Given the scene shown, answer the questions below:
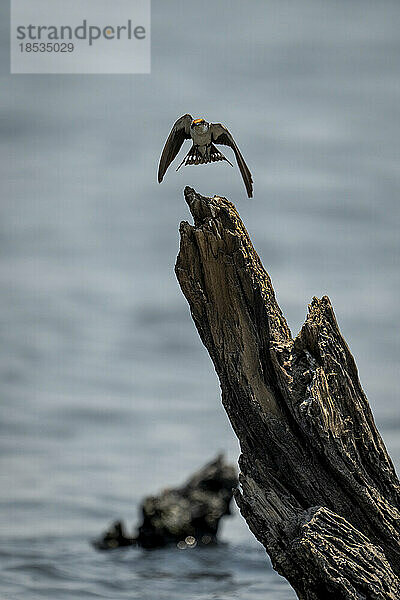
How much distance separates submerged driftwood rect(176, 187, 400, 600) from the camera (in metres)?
8.33

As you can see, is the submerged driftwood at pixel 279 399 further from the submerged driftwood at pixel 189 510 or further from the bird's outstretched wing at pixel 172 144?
the submerged driftwood at pixel 189 510

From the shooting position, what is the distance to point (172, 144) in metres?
9.88

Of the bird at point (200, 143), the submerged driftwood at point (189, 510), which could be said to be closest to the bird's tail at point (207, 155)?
the bird at point (200, 143)

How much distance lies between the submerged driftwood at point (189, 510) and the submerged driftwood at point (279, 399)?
2457 centimetres

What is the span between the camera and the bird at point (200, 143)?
9.41m

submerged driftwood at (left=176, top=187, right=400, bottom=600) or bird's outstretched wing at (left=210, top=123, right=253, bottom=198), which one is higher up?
bird's outstretched wing at (left=210, top=123, right=253, bottom=198)

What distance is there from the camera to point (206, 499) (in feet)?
109

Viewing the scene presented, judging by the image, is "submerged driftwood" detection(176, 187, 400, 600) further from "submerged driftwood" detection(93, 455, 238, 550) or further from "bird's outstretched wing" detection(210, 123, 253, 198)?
"submerged driftwood" detection(93, 455, 238, 550)

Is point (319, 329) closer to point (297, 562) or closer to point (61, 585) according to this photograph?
point (297, 562)

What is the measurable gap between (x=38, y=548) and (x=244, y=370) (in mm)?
38009

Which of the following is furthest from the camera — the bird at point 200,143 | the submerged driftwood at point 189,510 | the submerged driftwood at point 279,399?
the submerged driftwood at point 189,510

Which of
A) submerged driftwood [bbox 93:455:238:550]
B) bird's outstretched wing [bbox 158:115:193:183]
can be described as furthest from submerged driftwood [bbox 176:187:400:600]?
submerged driftwood [bbox 93:455:238:550]

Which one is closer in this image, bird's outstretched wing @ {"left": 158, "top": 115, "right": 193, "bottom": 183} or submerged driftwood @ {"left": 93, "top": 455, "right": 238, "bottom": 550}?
bird's outstretched wing @ {"left": 158, "top": 115, "right": 193, "bottom": 183}

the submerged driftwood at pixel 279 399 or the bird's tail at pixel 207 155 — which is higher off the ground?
the bird's tail at pixel 207 155
